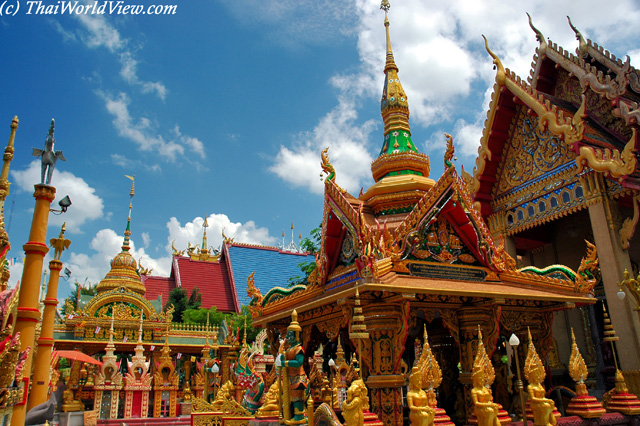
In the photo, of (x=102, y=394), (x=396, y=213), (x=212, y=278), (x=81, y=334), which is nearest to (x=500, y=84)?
(x=396, y=213)

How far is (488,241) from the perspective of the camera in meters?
8.28

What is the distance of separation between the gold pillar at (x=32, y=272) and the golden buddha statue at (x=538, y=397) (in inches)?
298

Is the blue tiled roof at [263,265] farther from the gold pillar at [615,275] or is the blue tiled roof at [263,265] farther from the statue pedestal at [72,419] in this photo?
the gold pillar at [615,275]

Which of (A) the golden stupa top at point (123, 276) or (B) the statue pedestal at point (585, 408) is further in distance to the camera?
(A) the golden stupa top at point (123, 276)

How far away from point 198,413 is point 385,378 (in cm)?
418

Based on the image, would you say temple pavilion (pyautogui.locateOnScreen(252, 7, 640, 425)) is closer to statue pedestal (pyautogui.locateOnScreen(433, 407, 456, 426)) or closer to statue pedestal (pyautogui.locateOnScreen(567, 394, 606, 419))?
statue pedestal (pyautogui.locateOnScreen(433, 407, 456, 426))

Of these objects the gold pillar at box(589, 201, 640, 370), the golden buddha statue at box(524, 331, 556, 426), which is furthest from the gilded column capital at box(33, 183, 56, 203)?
the gold pillar at box(589, 201, 640, 370)

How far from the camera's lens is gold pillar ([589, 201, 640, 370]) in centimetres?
1005

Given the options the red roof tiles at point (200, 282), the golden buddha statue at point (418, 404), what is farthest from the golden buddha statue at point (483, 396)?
the red roof tiles at point (200, 282)

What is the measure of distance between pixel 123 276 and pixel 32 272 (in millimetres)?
22994

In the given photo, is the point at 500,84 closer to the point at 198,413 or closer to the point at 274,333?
the point at 274,333

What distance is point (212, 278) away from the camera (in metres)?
43.2

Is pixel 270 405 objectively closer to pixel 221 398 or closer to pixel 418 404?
pixel 221 398

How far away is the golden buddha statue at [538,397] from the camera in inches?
277
